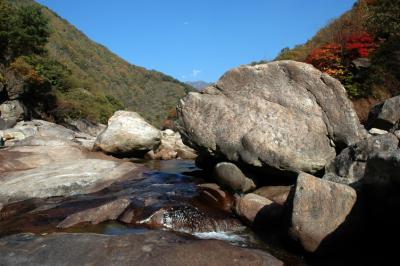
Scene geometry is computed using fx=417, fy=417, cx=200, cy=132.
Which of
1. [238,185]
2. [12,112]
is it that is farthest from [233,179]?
[12,112]

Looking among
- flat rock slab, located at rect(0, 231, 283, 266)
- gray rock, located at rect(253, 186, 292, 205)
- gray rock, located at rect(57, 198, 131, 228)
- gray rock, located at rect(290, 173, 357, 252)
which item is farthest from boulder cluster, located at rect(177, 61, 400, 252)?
gray rock, located at rect(57, 198, 131, 228)

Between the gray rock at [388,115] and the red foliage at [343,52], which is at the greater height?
the red foliage at [343,52]

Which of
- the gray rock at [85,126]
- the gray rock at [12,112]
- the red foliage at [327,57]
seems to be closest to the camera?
the red foliage at [327,57]

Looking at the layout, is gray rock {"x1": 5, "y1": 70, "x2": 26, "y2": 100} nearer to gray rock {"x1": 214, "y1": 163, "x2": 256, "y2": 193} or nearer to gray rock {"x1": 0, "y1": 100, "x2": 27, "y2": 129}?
gray rock {"x1": 0, "y1": 100, "x2": 27, "y2": 129}

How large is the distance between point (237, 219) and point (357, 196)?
→ 265cm

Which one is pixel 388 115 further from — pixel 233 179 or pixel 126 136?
pixel 126 136

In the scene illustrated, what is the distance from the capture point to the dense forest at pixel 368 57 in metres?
19.9

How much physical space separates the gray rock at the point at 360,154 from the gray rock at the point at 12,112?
2554 centimetres

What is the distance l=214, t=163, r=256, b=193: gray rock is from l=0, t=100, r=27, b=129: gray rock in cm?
2238

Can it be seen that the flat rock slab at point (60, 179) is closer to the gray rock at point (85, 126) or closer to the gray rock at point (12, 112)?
the gray rock at point (12, 112)

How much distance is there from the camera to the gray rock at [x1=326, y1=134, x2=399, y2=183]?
8.43 m

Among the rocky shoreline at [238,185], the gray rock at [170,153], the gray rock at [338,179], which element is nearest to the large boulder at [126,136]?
the gray rock at [170,153]

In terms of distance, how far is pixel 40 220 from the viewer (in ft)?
27.3

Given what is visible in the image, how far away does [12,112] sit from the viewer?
30781mm
